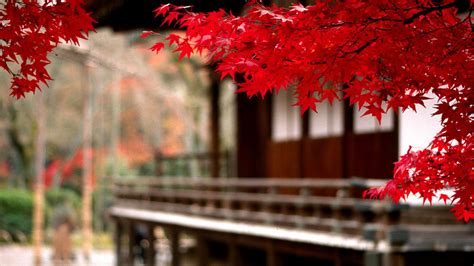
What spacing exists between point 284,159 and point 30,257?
15.9 meters

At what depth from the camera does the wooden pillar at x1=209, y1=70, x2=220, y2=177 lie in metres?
19.9

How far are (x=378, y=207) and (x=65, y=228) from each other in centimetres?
1587

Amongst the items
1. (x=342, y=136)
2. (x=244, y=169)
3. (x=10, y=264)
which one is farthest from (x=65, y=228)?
(x=342, y=136)

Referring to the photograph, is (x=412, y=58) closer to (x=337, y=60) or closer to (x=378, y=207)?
(x=337, y=60)

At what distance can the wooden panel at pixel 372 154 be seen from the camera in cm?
1262

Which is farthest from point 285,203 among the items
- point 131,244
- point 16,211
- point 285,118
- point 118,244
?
point 16,211

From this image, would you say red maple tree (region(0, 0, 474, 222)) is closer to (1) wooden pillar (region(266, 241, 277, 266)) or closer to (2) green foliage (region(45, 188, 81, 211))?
(1) wooden pillar (region(266, 241, 277, 266))

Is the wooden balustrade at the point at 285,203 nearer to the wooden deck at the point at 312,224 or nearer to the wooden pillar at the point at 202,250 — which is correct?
the wooden deck at the point at 312,224

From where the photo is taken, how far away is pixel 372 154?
43.1 ft

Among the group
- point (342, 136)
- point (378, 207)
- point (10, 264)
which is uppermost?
point (342, 136)

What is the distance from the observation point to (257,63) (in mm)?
4930

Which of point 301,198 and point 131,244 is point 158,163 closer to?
point 131,244

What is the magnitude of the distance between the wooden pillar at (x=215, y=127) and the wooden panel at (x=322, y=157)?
490 cm

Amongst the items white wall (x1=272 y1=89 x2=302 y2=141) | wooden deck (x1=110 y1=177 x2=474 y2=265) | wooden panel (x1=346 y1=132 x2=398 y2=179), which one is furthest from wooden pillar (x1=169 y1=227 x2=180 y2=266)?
wooden panel (x1=346 y1=132 x2=398 y2=179)
